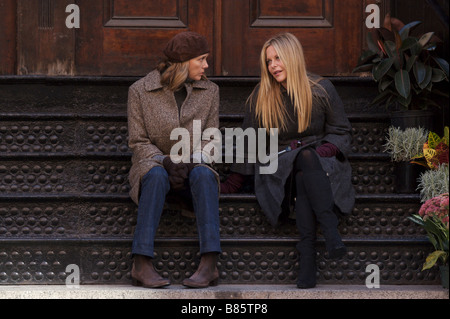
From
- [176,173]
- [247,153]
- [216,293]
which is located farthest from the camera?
[247,153]

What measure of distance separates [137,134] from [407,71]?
1.54 metres

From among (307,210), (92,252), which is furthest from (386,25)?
(92,252)

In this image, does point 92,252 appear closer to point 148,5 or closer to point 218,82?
point 218,82

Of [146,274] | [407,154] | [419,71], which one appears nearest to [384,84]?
[419,71]

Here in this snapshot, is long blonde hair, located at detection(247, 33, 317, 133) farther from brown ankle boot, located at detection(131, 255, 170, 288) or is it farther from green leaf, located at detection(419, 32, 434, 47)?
brown ankle boot, located at detection(131, 255, 170, 288)

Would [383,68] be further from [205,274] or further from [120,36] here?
[120,36]

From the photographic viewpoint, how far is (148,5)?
498cm

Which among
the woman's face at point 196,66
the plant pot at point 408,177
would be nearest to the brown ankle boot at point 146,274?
the woman's face at point 196,66

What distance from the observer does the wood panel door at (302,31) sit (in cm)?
502

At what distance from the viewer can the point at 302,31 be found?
501cm

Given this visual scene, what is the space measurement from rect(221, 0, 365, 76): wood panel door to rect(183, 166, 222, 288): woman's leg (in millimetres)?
1484

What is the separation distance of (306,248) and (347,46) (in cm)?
182

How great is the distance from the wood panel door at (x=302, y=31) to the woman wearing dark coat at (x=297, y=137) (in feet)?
2.97

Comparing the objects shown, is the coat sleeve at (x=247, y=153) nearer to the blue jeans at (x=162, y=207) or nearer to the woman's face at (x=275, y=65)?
the woman's face at (x=275, y=65)
